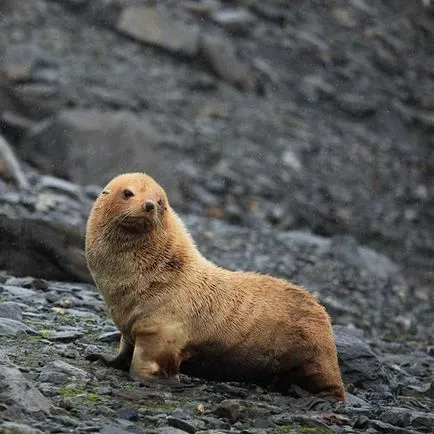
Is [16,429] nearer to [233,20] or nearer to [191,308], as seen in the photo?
[191,308]

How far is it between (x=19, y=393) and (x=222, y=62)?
1532 cm

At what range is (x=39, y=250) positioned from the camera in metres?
8.77

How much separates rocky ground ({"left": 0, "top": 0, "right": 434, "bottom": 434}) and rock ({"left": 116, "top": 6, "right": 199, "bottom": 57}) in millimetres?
27

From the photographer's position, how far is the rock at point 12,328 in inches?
250

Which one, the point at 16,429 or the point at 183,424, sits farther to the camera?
the point at 183,424

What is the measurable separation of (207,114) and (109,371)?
42.4 ft

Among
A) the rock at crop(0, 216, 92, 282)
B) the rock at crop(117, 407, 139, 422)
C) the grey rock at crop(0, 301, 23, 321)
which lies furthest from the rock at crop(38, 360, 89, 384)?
the rock at crop(0, 216, 92, 282)

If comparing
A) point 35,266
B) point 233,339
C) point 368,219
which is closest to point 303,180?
point 368,219

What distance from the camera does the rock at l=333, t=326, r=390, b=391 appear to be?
7.07m

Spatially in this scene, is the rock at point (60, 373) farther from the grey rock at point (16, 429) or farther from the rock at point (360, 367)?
the rock at point (360, 367)

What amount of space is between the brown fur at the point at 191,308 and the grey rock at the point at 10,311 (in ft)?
2.89

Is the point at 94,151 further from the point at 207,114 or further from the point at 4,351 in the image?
the point at 4,351

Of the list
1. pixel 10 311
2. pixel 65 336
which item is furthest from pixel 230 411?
pixel 10 311

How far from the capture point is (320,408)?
593 centimetres
